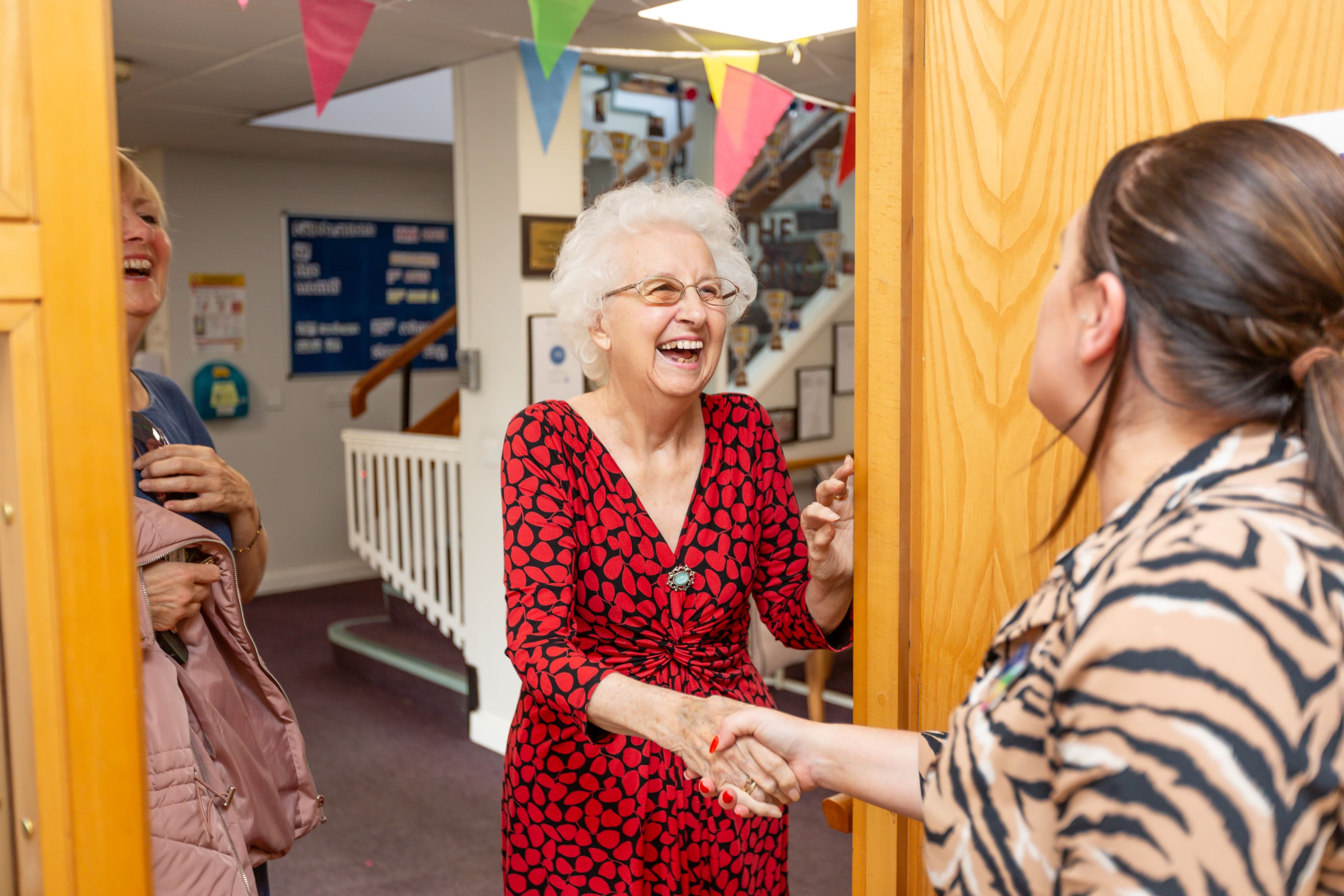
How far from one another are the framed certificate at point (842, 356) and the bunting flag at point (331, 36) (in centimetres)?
323

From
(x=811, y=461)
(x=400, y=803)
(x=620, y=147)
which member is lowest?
(x=400, y=803)

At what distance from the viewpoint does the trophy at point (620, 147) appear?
14.4 feet

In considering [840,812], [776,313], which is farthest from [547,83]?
[840,812]

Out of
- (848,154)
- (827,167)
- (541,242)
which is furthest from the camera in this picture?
(827,167)

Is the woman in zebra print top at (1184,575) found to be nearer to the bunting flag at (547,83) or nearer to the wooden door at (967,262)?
the wooden door at (967,262)

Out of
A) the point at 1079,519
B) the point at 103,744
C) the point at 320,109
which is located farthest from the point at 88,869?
the point at 320,109

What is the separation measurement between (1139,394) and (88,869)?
3.12 ft

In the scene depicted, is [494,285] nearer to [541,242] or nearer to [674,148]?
[541,242]

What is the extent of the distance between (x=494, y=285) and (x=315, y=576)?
3443mm

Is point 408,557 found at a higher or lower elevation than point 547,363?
lower

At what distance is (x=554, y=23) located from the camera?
2312 millimetres

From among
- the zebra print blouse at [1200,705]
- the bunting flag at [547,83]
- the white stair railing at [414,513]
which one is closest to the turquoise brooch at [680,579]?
the zebra print blouse at [1200,705]

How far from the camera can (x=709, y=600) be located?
5.28 feet

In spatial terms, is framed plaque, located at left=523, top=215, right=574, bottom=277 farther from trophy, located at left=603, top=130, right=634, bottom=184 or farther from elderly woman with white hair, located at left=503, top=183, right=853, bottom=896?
elderly woman with white hair, located at left=503, top=183, right=853, bottom=896
